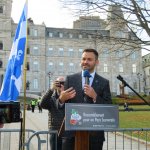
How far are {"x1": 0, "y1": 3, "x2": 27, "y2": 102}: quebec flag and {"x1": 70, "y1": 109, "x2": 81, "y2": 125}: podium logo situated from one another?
3.18 m

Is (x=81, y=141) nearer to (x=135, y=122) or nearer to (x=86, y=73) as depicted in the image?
(x=86, y=73)

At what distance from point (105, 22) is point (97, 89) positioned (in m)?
9.51

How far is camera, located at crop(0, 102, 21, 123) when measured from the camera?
17.8 ft

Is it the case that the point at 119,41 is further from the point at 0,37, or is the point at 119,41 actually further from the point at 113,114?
the point at 0,37

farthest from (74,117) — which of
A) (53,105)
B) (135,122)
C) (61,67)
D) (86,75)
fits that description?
(61,67)

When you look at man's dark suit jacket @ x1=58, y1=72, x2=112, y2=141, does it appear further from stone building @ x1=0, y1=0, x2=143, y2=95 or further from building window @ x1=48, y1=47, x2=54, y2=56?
building window @ x1=48, y1=47, x2=54, y2=56

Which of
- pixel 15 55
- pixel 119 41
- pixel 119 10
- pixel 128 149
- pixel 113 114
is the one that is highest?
pixel 119 10

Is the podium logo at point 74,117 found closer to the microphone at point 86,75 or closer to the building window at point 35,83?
the microphone at point 86,75

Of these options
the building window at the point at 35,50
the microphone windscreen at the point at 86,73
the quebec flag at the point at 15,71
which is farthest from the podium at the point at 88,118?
the building window at the point at 35,50

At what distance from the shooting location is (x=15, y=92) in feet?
26.7

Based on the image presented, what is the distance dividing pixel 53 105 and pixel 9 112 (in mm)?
2024

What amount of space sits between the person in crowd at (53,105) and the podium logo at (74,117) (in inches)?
63.6

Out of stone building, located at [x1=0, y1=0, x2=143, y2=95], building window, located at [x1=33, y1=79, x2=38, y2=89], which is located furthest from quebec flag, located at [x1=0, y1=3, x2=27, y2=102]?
building window, located at [x1=33, y1=79, x2=38, y2=89]

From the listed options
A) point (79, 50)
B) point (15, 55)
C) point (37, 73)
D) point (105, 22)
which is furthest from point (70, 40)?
point (15, 55)
